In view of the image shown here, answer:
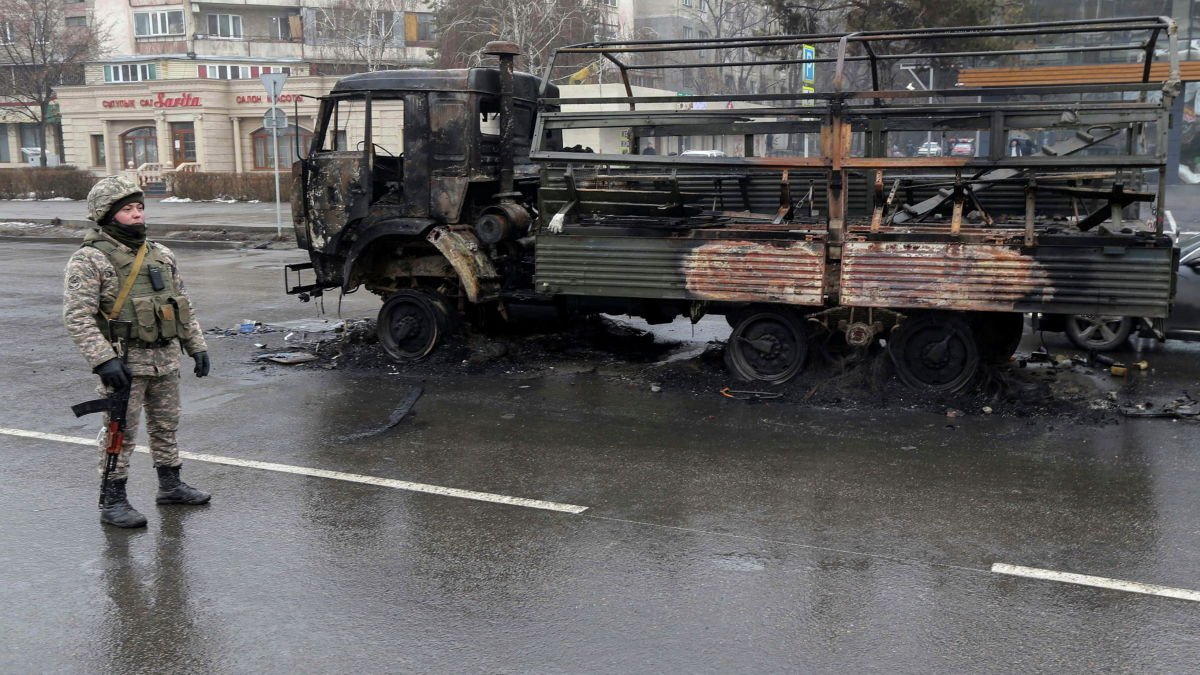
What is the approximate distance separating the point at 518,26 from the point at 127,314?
30.2 metres

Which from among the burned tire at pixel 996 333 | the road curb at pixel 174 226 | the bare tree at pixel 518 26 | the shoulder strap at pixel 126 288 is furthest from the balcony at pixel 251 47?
the shoulder strap at pixel 126 288

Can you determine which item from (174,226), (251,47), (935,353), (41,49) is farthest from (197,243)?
(251,47)

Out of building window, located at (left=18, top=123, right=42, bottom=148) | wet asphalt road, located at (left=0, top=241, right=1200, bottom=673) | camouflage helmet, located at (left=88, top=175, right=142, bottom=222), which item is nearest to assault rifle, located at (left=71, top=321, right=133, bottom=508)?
wet asphalt road, located at (left=0, top=241, right=1200, bottom=673)

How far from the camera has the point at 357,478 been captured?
622 centimetres

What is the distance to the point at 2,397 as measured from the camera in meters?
8.32

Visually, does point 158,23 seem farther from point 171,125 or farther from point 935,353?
point 935,353

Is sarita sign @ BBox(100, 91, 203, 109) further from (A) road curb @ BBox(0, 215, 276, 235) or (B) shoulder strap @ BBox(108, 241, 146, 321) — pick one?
(B) shoulder strap @ BBox(108, 241, 146, 321)

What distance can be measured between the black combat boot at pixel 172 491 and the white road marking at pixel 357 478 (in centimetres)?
68

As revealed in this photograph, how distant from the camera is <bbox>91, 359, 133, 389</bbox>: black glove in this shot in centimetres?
517

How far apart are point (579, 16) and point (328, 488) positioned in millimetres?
35480

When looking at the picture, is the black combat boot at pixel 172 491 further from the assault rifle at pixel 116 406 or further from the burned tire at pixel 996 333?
the burned tire at pixel 996 333

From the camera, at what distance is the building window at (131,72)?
63.6 metres

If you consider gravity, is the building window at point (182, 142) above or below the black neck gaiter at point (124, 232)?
above

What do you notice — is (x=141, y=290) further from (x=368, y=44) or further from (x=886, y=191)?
(x=368, y=44)
